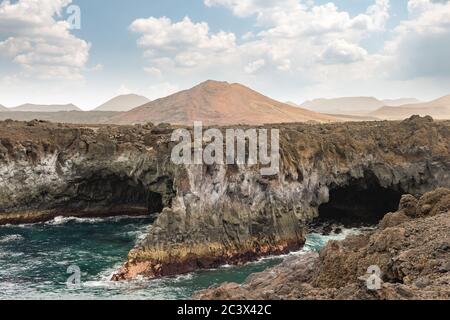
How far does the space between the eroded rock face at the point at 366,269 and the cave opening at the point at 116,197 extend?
140 feet

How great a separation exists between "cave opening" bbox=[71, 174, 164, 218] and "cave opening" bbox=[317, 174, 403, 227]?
2107 centimetres

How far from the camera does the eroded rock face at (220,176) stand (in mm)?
43625

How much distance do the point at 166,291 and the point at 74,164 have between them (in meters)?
29.7

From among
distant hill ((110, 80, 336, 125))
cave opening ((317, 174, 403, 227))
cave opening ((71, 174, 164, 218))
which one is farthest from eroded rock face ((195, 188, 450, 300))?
distant hill ((110, 80, 336, 125))

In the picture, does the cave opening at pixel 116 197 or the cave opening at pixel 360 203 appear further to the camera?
the cave opening at pixel 116 197

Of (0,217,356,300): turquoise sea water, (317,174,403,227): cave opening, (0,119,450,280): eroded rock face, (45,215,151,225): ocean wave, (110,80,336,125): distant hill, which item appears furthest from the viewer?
(110,80,336,125): distant hill

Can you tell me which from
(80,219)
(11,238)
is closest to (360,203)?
(80,219)

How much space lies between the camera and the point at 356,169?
55594 millimetres

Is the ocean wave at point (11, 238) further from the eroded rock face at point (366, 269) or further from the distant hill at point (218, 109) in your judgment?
the distant hill at point (218, 109)

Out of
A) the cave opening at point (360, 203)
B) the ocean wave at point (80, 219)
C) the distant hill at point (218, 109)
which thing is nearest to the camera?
the ocean wave at point (80, 219)

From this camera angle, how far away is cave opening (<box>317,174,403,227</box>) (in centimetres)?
5780

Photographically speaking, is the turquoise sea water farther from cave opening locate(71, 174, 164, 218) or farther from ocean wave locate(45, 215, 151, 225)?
cave opening locate(71, 174, 164, 218)

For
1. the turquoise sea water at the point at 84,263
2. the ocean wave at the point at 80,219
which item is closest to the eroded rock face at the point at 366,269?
the turquoise sea water at the point at 84,263
